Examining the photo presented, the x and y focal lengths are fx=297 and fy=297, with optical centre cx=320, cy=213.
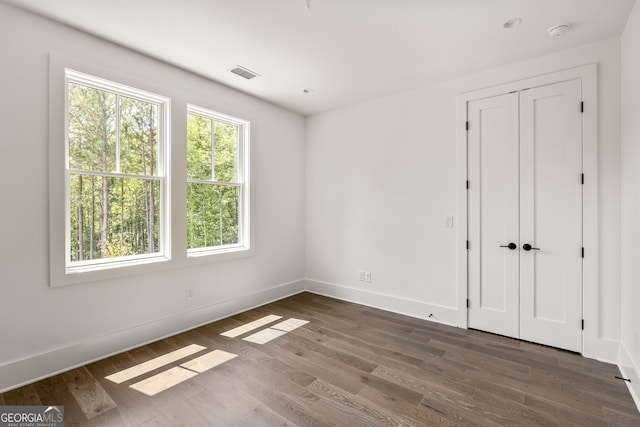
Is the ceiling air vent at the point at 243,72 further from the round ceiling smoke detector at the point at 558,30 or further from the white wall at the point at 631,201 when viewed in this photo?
the white wall at the point at 631,201

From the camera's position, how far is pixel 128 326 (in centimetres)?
282

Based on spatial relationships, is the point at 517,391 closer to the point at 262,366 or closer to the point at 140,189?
the point at 262,366

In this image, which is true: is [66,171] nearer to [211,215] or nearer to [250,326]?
[211,215]

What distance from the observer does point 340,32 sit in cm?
254

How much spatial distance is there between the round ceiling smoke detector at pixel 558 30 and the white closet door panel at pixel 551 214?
20.0 inches

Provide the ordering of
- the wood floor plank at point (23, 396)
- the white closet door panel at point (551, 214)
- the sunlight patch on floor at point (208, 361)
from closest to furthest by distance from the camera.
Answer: the wood floor plank at point (23, 396)
the sunlight patch on floor at point (208, 361)
the white closet door panel at point (551, 214)

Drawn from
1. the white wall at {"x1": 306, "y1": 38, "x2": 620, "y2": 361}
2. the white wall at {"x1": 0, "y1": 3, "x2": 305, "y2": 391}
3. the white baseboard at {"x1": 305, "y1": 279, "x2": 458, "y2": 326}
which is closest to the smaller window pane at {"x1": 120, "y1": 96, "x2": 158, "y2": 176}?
the white wall at {"x1": 0, "y1": 3, "x2": 305, "y2": 391}

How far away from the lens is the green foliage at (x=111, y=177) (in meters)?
2.62

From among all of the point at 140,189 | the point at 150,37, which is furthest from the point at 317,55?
the point at 140,189

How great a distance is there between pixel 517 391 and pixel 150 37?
A: 414 cm

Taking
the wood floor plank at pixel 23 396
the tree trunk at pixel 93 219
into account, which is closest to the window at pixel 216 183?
the tree trunk at pixel 93 219

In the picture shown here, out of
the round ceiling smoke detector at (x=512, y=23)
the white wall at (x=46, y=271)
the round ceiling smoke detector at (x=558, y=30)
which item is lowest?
the white wall at (x=46, y=271)

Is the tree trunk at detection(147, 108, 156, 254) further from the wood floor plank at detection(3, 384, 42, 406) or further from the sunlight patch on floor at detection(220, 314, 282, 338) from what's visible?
the wood floor plank at detection(3, 384, 42, 406)

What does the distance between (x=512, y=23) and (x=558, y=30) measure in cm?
42
